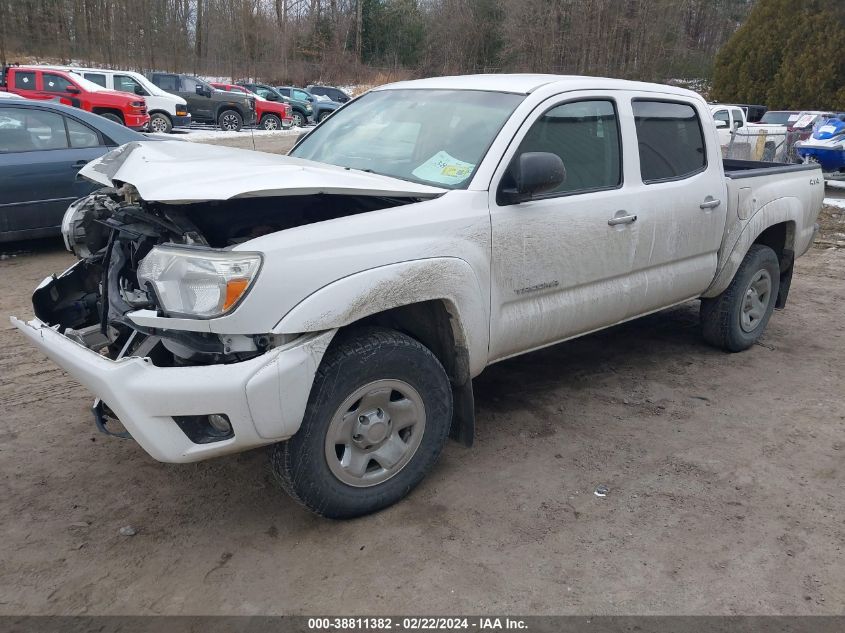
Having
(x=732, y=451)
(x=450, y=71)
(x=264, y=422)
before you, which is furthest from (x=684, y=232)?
(x=450, y=71)

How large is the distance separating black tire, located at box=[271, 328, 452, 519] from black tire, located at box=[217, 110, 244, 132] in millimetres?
22494

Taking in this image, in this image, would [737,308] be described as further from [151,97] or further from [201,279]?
[151,97]

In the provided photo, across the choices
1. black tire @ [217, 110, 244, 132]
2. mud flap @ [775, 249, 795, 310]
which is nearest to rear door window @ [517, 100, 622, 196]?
mud flap @ [775, 249, 795, 310]

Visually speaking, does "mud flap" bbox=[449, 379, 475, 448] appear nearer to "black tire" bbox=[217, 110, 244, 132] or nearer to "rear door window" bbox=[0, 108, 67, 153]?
"rear door window" bbox=[0, 108, 67, 153]

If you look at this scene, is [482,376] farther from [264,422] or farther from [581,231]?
[264,422]

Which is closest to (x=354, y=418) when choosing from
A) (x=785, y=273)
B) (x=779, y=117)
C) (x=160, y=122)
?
(x=785, y=273)

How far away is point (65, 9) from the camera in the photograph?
38.2 m

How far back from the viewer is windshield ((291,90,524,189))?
3.58m

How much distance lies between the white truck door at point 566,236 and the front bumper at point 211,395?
1.14 m

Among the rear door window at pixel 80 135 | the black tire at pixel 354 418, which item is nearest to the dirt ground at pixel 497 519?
the black tire at pixel 354 418

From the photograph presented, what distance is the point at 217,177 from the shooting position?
9.58 ft

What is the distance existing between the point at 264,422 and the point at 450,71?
1720 inches

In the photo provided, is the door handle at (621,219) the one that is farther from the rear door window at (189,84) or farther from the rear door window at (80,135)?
the rear door window at (189,84)

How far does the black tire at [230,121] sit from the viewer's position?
78.0 ft
